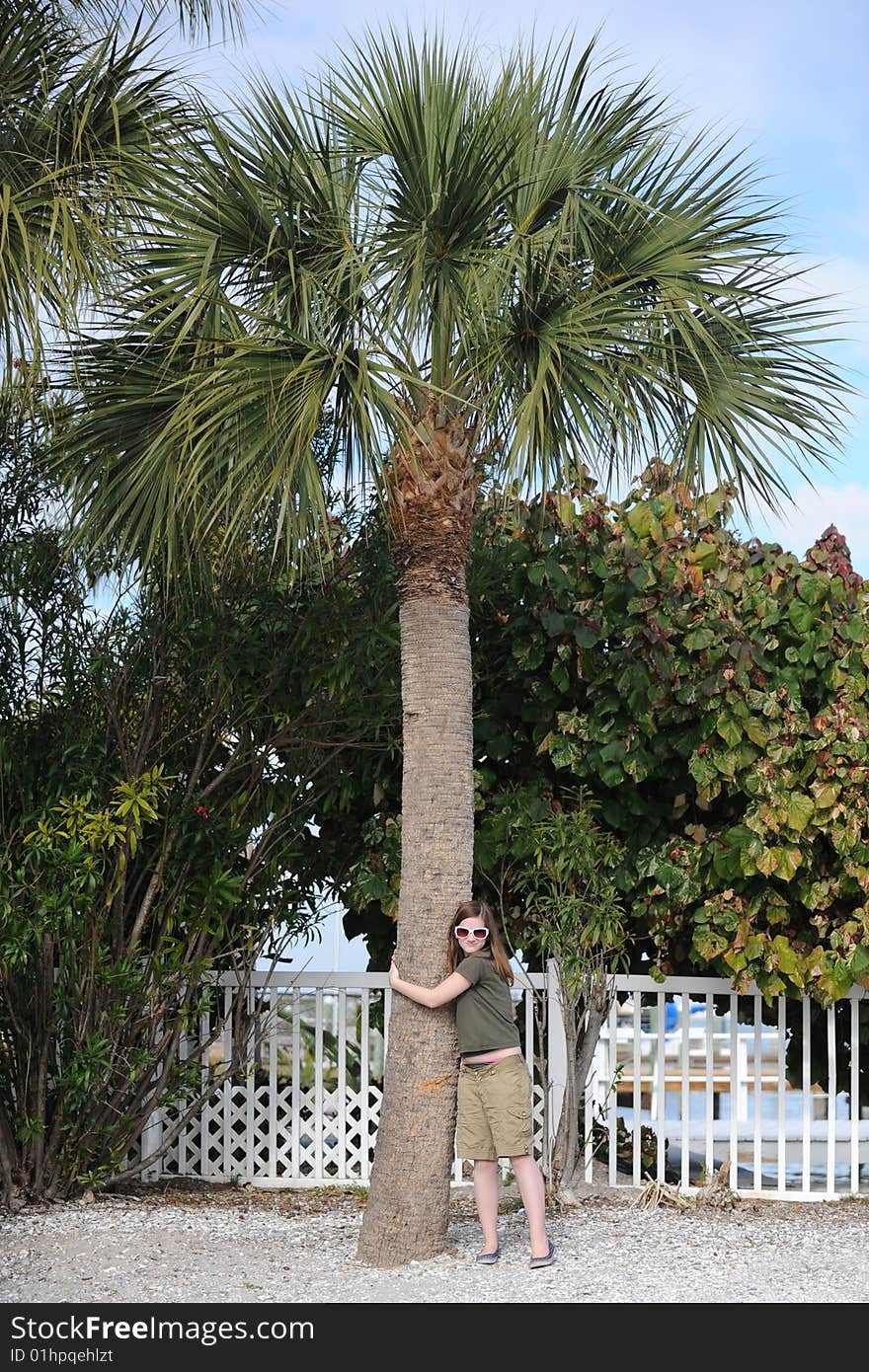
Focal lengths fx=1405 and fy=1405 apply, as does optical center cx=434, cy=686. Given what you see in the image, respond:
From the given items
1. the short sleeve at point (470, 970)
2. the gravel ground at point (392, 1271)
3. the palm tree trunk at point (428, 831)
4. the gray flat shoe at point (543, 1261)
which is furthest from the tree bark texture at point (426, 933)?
the gray flat shoe at point (543, 1261)

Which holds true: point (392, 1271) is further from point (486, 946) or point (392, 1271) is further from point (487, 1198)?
point (486, 946)

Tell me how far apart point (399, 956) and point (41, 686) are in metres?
2.69

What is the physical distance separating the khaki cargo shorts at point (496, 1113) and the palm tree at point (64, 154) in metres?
3.76

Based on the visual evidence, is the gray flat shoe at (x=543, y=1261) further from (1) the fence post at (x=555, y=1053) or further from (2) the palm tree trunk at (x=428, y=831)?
(1) the fence post at (x=555, y=1053)

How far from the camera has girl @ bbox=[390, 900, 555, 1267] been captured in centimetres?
607

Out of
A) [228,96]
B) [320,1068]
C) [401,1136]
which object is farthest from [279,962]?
[228,96]

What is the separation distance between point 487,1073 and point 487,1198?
1.82ft

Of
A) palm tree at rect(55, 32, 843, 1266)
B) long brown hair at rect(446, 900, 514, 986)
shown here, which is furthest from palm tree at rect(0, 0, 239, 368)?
long brown hair at rect(446, 900, 514, 986)

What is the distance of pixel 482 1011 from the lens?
6.13m

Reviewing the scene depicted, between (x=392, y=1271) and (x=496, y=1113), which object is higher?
(x=496, y=1113)

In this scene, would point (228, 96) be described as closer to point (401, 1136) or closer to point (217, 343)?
point (217, 343)

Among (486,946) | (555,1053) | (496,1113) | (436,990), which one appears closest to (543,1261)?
(496,1113)

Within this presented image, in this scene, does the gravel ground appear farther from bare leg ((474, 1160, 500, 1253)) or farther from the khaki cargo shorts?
the khaki cargo shorts

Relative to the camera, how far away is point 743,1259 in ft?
20.9
